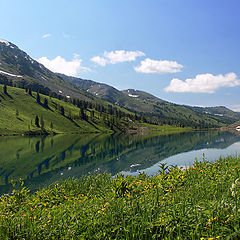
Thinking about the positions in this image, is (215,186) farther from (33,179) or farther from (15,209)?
(33,179)

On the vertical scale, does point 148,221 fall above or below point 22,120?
below

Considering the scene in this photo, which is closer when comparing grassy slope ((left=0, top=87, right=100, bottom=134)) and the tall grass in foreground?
the tall grass in foreground

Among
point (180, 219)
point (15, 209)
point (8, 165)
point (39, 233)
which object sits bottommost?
point (8, 165)

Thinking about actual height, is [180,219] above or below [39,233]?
above

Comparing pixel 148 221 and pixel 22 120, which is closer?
pixel 148 221

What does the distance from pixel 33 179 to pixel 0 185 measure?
522cm

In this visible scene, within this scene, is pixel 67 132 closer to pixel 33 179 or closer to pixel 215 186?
pixel 33 179

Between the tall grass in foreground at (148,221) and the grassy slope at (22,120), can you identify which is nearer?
the tall grass in foreground at (148,221)

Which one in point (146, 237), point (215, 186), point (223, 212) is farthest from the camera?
point (215, 186)

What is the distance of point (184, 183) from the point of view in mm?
11188

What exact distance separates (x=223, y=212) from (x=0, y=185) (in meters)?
34.5

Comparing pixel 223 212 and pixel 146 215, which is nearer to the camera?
pixel 223 212

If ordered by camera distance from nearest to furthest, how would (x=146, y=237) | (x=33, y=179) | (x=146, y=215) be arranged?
1. (x=146, y=237)
2. (x=146, y=215)
3. (x=33, y=179)

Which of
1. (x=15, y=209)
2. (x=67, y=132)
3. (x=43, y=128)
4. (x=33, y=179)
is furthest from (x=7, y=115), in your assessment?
(x=15, y=209)
